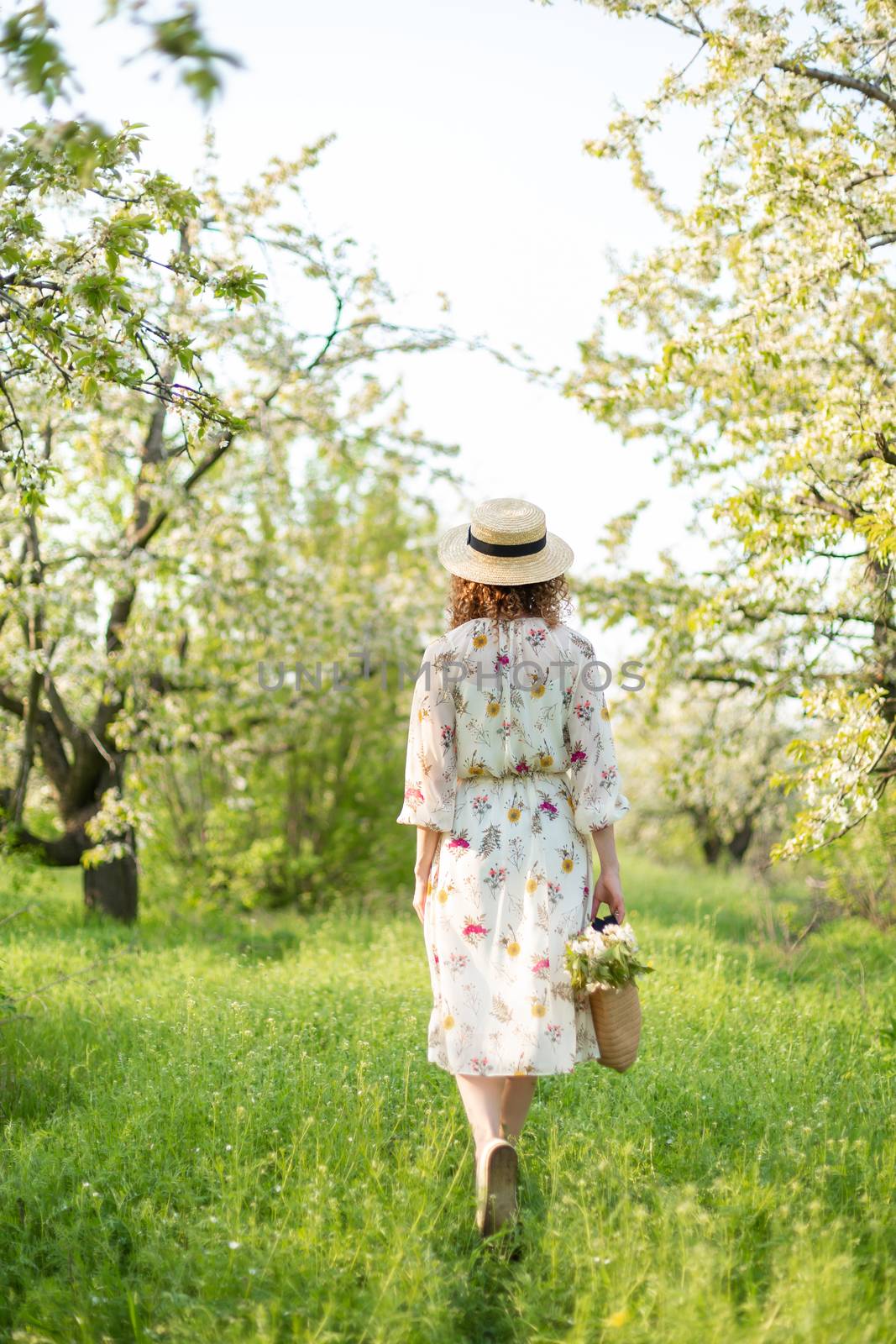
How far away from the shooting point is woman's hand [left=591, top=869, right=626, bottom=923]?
329cm

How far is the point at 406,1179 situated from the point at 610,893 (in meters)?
1.04

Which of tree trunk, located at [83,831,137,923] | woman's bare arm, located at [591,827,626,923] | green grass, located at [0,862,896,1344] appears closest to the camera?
green grass, located at [0,862,896,1344]

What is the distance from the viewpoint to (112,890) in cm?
908

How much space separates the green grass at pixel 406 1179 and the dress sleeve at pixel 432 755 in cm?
106

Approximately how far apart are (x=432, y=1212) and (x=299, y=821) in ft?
27.2

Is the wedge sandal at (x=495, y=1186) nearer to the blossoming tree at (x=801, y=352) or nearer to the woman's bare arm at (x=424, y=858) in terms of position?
the woman's bare arm at (x=424, y=858)

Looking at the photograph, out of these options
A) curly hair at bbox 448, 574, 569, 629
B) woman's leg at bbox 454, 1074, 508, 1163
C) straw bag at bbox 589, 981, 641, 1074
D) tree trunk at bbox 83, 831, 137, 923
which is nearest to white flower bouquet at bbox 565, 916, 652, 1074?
straw bag at bbox 589, 981, 641, 1074

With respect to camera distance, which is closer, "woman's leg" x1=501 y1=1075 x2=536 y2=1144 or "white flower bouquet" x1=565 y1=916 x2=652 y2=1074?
"white flower bouquet" x1=565 y1=916 x2=652 y2=1074

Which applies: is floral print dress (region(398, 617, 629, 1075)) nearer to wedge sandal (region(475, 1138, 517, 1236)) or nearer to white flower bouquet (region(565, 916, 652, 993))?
white flower bouquet (region(565, 916, 652, 993))

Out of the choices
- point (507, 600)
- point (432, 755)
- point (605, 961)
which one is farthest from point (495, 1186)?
point (507, 600)

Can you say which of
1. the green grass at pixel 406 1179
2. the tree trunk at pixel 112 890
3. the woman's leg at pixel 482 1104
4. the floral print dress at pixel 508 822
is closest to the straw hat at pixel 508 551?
the floral print dress at pixel 508 822

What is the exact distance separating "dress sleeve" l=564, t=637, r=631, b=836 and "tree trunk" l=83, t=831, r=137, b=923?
6421 mm

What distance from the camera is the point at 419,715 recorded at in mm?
3408

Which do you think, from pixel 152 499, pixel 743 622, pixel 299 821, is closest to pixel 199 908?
pixel 299 821
